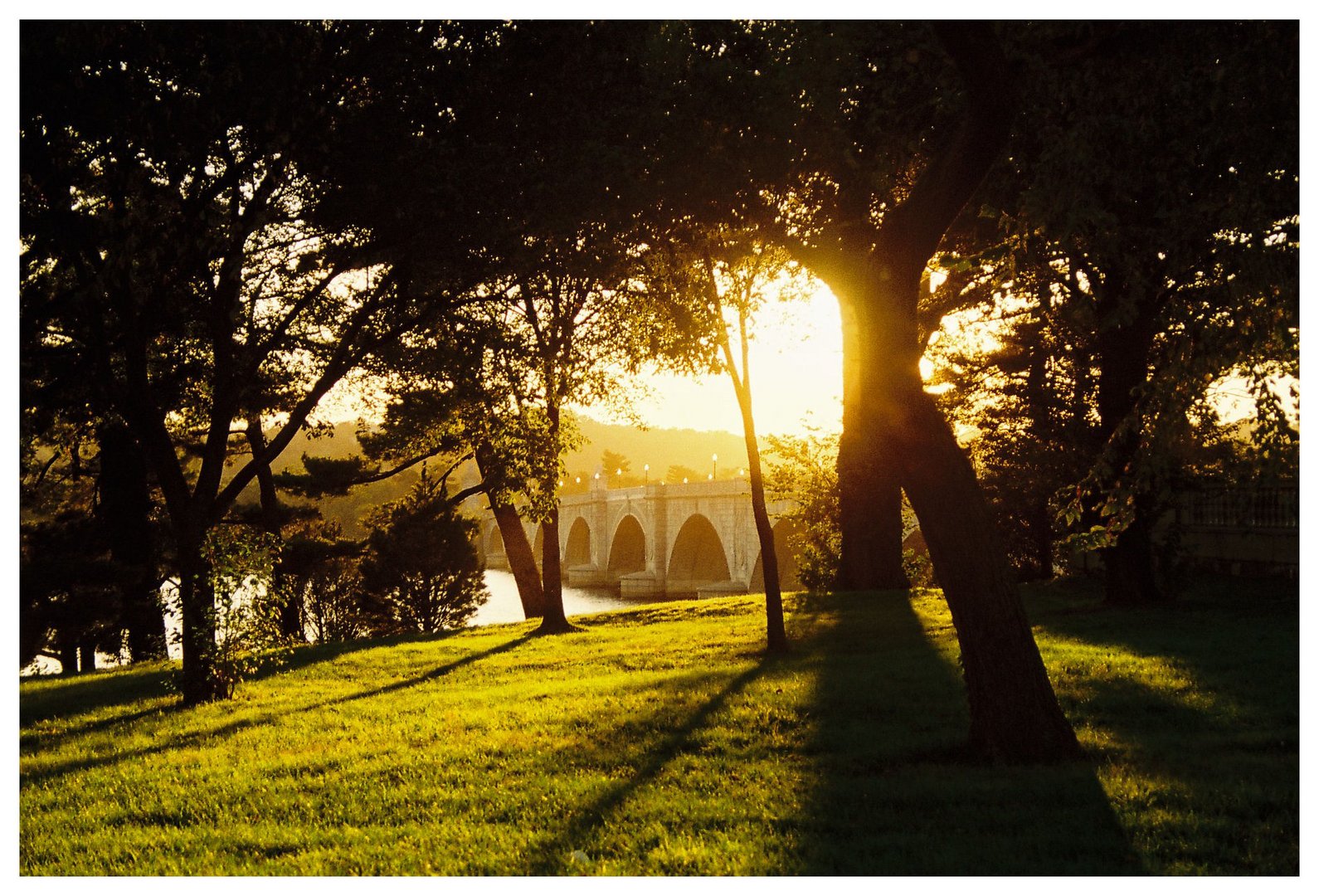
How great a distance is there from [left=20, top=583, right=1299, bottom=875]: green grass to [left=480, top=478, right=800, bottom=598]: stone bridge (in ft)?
94.2

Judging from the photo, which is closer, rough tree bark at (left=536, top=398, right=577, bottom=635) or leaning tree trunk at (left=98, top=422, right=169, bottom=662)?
leaning tree trunk at (left=98, top=422, right=169, bottom=662)

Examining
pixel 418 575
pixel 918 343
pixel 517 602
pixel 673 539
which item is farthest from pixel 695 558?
pixel 918 343

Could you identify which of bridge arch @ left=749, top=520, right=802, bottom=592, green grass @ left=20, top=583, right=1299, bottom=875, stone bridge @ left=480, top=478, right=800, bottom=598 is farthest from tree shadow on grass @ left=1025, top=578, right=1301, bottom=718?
bridge arch @ left=749, top=520, right=802, bottom=592

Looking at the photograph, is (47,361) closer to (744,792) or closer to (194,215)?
(194,215)

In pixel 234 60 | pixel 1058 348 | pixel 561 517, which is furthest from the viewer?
pixel 561 517

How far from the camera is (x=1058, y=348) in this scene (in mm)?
17609

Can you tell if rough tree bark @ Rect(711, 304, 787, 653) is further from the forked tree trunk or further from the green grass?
the forked tree trunk

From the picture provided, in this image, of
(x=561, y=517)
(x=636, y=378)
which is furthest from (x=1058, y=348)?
(x=561, y=517)

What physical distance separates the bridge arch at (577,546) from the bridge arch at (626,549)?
255 inches

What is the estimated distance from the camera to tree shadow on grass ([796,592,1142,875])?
15.3 feet

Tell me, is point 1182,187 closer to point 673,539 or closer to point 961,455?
point 961,455

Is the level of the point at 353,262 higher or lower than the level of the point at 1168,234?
higher

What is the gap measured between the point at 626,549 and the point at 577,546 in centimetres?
1342

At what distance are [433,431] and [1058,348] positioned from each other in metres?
12.7
